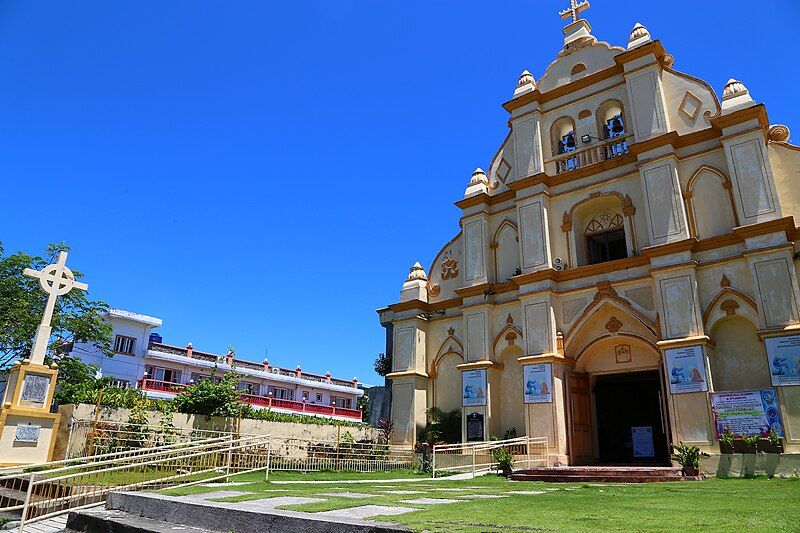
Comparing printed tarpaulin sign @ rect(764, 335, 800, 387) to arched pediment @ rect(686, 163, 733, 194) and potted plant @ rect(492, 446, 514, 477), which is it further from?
potted plant @ rect(492, 446, 514, 477)

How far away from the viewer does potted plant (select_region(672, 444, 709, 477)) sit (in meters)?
12.9

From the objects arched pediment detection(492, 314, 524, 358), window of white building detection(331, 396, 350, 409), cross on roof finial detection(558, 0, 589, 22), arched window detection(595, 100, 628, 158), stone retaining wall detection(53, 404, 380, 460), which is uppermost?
cross on roof finial detection(558, 0, 589, 22)

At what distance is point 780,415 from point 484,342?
28.1ft

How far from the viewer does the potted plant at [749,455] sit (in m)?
12.8

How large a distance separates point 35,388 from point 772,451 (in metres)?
16.9

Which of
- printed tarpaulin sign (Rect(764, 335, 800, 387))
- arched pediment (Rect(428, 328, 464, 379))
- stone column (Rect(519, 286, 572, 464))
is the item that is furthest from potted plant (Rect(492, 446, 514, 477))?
printed tarpaulin sign (Rect(764, 335, 800, 387))

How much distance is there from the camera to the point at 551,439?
1630 cm

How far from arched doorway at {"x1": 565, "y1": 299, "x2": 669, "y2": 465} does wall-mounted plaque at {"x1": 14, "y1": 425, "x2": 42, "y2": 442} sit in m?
13.9

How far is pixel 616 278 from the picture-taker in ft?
55.1

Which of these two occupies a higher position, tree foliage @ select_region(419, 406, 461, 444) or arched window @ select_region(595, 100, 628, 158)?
arched window @ select_region(595, 100, 628, 158)

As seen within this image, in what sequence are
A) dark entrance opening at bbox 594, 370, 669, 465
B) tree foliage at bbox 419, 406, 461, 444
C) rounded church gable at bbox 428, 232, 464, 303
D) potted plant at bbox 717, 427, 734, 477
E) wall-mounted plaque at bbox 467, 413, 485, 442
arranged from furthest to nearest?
rounded church gable at bbox 428, 232, 464, 303 < tree foliage at bbox 419, 406, 461, 444 < wall-mounted plaque at bbox 467, 413, 485, 442 < dark entrance opening at bbox 594, 370, 669, 465 < potted plant at bbox 717, 427, 734, 477

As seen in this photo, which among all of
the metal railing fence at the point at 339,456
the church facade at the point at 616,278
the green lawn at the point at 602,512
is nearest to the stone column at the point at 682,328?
the church facade at the point at 616,278

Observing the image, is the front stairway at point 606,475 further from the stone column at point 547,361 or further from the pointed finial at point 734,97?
the pointed finial at point 734,97

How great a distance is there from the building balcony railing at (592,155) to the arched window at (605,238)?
70.6 inches
